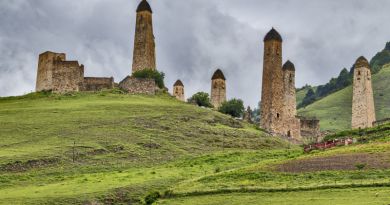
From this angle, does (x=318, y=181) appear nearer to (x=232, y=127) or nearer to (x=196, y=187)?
(x=196, y=187)

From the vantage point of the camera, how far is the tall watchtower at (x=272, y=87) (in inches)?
4693

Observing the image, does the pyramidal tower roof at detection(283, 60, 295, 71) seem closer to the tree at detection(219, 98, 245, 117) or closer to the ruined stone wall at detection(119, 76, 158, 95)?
the tree at detection(219, 98, 245, 117)

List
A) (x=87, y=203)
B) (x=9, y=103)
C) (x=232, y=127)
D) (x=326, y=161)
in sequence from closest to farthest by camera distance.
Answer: (x=87, y=203), (x=326, y=161), (x=232, y=127), (x=9, y=103)

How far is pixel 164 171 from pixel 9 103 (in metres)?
41.1

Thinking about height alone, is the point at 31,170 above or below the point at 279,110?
below

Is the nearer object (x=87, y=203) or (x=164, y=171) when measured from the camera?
(x=87, y=203)

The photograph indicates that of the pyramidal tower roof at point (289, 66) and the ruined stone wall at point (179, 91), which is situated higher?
the pyramidal tower roof at point (289, 66)

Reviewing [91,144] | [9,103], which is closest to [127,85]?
[9,103]

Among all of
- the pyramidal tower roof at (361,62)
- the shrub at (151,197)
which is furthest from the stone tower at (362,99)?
the shrub at (151,197)

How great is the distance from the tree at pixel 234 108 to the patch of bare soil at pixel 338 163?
4698cm

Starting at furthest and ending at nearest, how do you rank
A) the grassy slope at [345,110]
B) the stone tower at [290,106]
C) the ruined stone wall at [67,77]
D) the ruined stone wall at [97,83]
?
the grassy slope at [345,110], the ruined stone wall at [97,83], the stone tower at [290,106], the ruined stone wall at [67,77]

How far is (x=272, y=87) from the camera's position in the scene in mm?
119625

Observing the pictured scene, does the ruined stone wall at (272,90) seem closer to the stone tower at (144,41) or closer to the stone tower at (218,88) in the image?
the stone tower at (218,88)

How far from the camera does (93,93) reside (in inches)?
4695
